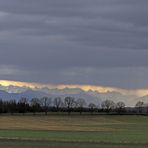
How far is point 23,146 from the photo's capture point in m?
41.8

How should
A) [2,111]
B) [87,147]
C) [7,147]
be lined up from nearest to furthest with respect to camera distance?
[7,147]
[87,147]
[2,111]

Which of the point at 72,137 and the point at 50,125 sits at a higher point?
the point at 50,125

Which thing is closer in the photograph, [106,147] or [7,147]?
[7,147]

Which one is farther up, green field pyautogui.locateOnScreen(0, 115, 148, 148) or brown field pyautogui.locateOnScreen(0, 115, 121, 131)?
brown field pyautogui.locateOnScreen(0, 115, 121, 131)

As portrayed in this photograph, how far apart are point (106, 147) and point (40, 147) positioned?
5.66m

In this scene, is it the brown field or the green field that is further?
the brown field

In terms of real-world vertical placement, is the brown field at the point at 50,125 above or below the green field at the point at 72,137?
above

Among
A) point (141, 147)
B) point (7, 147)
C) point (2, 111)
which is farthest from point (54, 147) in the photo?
point (2, 111)

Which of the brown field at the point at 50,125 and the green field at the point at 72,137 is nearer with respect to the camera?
the green field at the point at 72,137

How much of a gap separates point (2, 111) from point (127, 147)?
15865cm

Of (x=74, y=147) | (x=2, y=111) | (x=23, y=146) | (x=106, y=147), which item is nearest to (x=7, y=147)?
(x=23, y=146)

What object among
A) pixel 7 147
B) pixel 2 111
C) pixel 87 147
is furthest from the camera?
pixel 2 111

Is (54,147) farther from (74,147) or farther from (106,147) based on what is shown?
(106,147)

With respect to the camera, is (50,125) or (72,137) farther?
(50,125)
